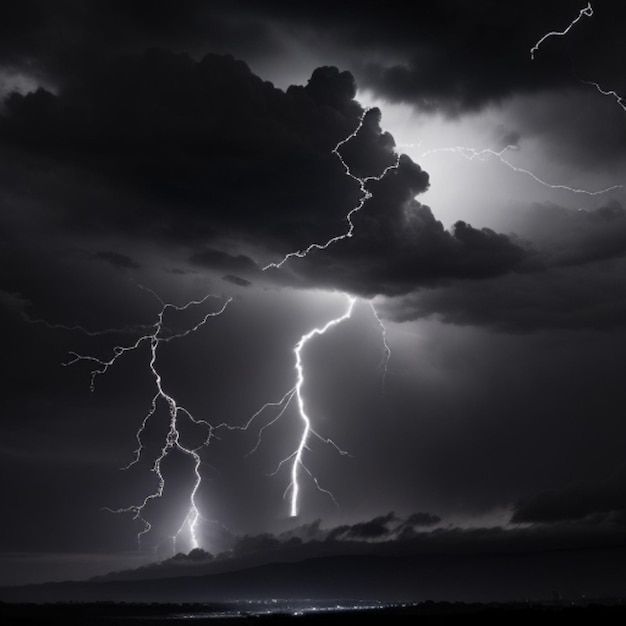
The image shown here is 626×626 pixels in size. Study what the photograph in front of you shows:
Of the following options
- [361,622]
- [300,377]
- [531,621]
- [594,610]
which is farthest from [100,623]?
[594,610]

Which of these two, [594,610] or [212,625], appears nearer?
[212,625]

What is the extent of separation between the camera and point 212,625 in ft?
188

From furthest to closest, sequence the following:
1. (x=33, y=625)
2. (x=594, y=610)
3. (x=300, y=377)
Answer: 1. (x=594, y=610)
2. (x=300, y=377)
3. (x=33, y=625)

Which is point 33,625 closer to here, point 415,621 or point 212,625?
point 212,625

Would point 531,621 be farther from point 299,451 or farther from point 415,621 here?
point 299,451

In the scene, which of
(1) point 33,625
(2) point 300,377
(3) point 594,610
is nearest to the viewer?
(1) point 33,625

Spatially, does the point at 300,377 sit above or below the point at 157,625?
above

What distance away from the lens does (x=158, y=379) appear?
5884 centimetres

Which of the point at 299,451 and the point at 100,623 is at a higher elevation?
the point at 299,451

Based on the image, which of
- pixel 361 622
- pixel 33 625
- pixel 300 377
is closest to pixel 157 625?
pixel 33 625

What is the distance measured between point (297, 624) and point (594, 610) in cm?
2184

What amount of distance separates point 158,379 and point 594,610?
33725mm

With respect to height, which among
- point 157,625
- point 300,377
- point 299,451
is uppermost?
point 300,377

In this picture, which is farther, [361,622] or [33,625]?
[361,622]
